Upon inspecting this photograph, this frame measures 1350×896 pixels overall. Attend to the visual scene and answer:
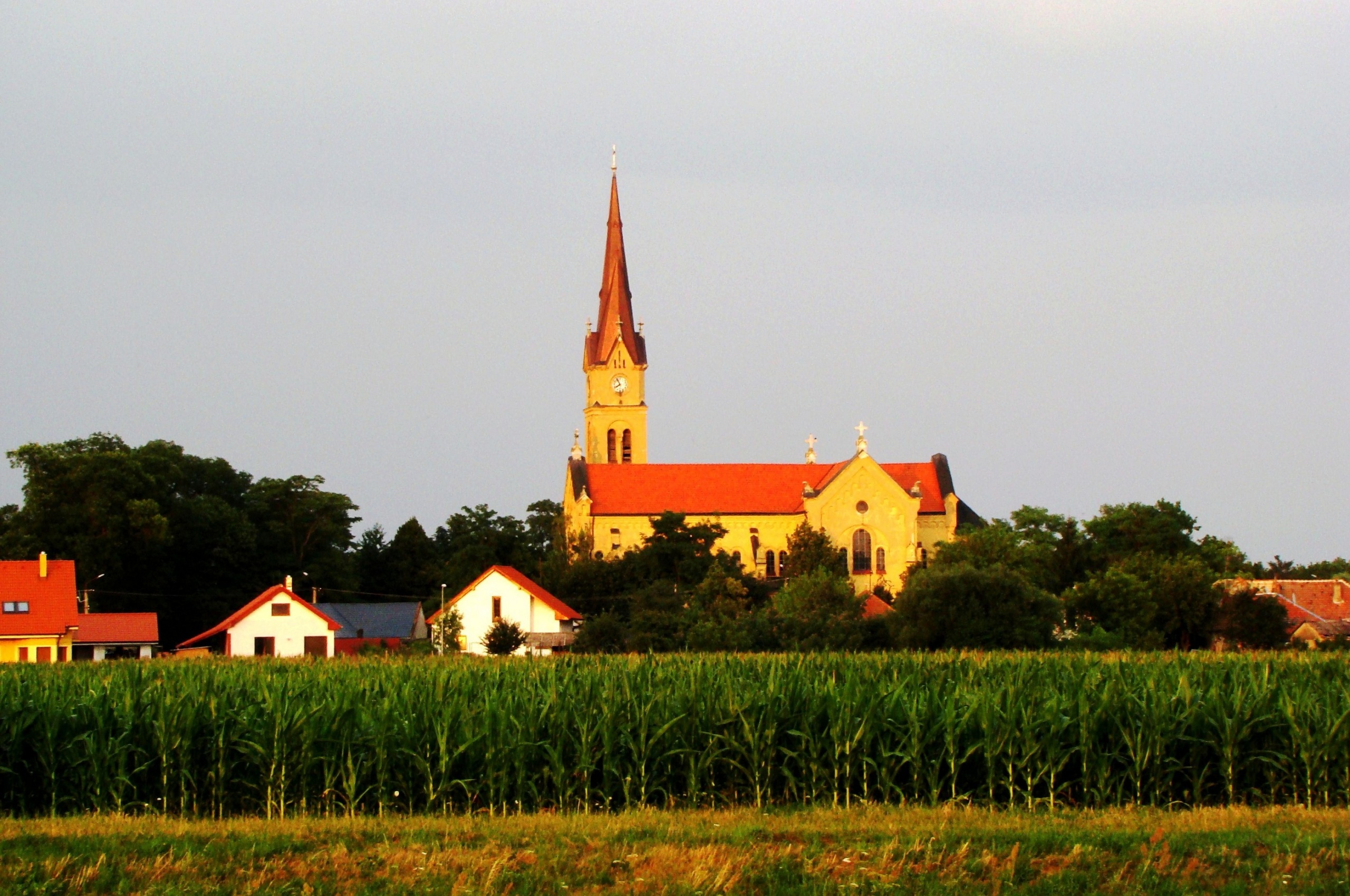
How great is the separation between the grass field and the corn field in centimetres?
200

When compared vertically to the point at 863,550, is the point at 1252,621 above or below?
below

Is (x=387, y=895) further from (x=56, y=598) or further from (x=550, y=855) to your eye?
(x=56, y=598)

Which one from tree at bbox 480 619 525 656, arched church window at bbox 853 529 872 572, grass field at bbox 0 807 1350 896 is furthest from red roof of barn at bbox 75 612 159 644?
grass field at bbox 0 807 1350 896

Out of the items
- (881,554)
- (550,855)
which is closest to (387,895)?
(550,855)

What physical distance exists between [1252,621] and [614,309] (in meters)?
63.6

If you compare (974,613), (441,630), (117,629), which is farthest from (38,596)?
(974,613)

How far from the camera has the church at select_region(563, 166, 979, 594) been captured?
96.1 meters

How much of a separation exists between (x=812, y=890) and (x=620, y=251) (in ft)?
361

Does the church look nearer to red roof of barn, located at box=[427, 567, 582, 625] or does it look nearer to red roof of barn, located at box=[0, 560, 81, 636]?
red roof of barn, located at box=[427, 567, 582, 625]

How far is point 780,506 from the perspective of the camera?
9962 centimetres

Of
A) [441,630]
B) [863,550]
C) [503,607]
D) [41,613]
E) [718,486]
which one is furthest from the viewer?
[718,486]

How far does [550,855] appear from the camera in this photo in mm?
14742

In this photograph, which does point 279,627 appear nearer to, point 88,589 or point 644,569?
point 88,589

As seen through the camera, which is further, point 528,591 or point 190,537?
point 190,537
